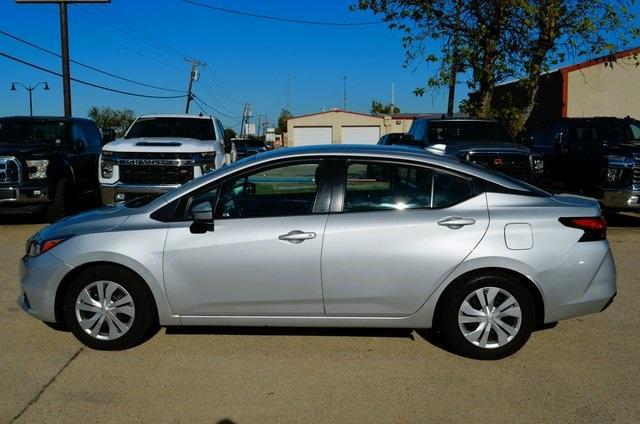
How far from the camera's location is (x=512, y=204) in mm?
4629

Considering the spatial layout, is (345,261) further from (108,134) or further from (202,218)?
(108,134)

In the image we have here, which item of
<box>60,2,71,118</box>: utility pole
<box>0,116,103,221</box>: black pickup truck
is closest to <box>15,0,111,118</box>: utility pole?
<box>60,2,71,118</box>: utility pole

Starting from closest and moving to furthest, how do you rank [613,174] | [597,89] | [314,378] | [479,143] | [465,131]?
[314,378] < [613,174] < [479,143] < [465,131] < [597,89]

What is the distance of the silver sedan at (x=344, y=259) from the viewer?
4492 millimetres

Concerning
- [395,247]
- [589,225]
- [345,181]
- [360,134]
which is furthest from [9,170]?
[360,134]

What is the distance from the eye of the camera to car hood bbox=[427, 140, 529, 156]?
10898mm

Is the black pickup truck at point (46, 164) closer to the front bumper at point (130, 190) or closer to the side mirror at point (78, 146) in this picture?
the side mirror at point (78, 146)

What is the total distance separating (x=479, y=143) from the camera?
38.5ft

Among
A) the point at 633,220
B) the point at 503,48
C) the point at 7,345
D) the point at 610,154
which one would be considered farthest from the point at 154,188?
the point at 503,48

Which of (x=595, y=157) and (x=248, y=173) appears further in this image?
(x=595, y=157)

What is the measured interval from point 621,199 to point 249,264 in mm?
7923

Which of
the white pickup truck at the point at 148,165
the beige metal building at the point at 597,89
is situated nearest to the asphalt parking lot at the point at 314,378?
the white pickup truck at the point at 148,165

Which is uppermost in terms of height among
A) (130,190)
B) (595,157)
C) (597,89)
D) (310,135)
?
(597,89)

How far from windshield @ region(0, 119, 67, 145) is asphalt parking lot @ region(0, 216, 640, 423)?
7.69 m
